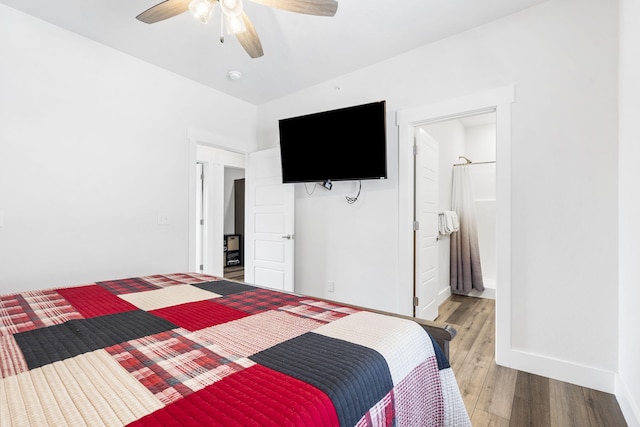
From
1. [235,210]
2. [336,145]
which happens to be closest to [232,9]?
[336,145]

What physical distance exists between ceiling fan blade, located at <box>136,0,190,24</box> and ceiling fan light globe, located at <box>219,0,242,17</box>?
10.6 inches

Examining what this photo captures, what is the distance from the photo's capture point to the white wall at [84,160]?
2.23 m

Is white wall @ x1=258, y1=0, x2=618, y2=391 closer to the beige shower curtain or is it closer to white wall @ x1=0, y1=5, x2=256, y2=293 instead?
the beige shower curtain

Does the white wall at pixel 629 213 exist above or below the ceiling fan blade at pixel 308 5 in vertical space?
below

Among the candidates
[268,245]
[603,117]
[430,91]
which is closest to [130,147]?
[268,245]

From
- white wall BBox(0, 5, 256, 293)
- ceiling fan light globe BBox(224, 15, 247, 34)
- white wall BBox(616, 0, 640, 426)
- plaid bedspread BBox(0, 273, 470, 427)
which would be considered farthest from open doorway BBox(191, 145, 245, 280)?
white wall BBox(616, 0, 640, 426)

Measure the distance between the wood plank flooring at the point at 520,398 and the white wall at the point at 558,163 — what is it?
14cm

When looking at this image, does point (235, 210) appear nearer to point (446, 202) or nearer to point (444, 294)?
point (446, 202)

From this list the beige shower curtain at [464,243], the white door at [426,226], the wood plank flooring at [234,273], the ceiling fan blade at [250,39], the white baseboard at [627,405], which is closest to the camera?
the white baseboard at [627,405]

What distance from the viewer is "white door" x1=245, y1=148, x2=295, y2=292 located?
3490 millimetres

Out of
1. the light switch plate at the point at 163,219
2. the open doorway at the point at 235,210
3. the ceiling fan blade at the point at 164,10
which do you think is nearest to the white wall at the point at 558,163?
the ceiling fan blade at the point at 164,10

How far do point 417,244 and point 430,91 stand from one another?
1.39m

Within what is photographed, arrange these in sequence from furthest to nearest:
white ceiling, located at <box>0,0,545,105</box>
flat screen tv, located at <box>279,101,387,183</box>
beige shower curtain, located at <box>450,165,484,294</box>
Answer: beige shower curtain, located at <box>450,165,484,294</box> < flat screen tv, located at <box>279,101,387,183</box> < white ceiling, located at <box>0,0,545,105</box>

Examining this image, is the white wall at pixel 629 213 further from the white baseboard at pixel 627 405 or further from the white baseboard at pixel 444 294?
the white baseboard at pixel 444 294
